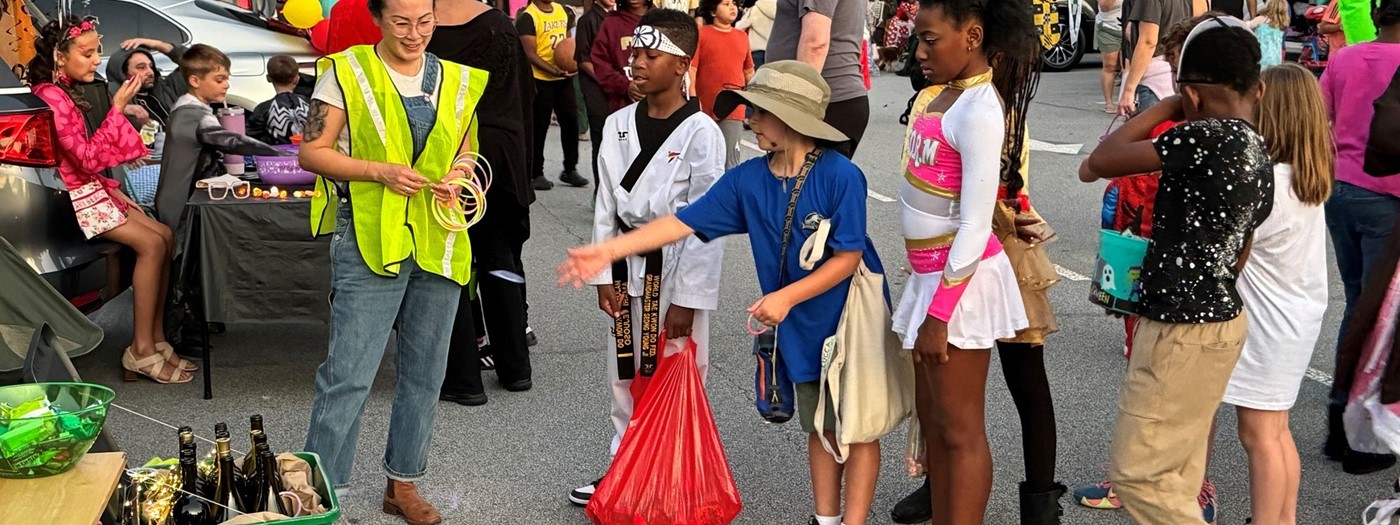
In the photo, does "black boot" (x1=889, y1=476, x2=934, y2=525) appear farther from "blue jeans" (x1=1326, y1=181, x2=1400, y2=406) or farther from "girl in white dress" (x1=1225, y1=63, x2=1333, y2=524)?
"blue jeans" (x1=1326, y1=181, x2=1400, y2=406)

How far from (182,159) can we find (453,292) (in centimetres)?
227

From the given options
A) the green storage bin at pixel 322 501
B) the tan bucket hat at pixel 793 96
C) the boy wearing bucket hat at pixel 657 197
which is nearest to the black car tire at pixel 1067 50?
the boy wearing bucket hat at pixel 657 197

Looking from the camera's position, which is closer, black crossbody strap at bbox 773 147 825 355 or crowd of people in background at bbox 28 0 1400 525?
crowd of people in background at bbox 28 0 1400 525

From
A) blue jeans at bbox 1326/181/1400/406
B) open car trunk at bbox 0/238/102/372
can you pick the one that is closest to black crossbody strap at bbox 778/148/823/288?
blue jeans at bbox 1326/181/1400/406

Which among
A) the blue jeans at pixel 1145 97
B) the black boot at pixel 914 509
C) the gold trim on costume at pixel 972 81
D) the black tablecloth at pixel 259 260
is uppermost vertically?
the gold trim on costume at pixel 972 81

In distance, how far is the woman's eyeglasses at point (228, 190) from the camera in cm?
575

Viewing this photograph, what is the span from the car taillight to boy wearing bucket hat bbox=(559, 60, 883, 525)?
2511 millimetres

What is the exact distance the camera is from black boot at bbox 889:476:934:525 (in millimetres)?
4527

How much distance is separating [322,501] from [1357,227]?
3.77 meters

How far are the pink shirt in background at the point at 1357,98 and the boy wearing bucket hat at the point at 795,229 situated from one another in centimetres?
215

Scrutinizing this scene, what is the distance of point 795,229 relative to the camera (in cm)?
388

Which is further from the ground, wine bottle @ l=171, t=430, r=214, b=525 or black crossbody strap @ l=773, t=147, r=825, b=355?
black crossbody strap @ l=773, t=147, r=825, b=355

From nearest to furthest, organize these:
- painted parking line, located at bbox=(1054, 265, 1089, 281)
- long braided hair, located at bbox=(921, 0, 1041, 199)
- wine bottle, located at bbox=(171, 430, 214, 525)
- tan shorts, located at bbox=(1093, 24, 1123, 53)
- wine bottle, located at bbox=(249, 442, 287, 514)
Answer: wine bottle, located at bbox=(171, 430, 214, 525)
wine bottle, located at bbox=(249, 442, 287, 514)
long braided hair, located at bbox=(921, 0, 1041, 199)
painted parking line, located at bbox=(1054, 265, 1089, 281)
tan shorts, located at bbox=(1093, 24, 1123, 53)

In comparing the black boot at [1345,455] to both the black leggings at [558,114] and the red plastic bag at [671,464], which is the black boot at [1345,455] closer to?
the red plastic bag at [671,464]
